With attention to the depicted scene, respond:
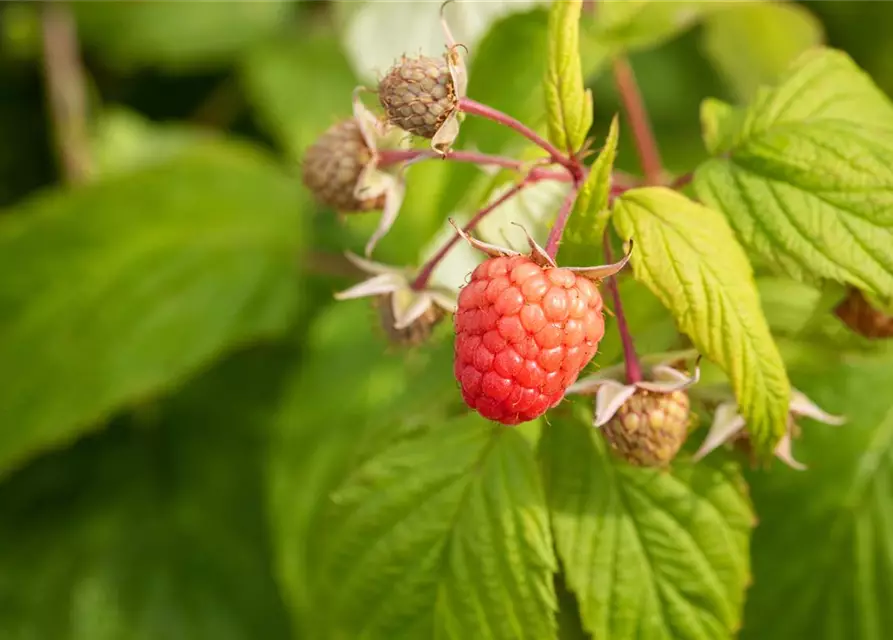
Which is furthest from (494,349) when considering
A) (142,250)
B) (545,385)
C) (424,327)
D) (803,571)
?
(142,250)

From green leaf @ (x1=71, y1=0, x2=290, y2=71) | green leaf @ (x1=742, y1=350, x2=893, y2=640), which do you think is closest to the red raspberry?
green leaf @ (x1=742, y1=350, x2=893, y2=640)

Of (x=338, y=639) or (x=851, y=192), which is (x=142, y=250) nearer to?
(x=338, y=639)

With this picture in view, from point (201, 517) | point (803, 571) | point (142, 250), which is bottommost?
point (201, 517)

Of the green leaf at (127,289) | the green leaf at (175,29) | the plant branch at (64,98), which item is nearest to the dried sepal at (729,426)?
the green leaf at (127,289)

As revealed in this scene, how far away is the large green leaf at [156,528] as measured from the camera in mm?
1506

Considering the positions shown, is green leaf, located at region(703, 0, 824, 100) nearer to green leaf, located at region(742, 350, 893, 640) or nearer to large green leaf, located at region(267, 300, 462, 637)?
green leaf, located at region(742, 350, 893, 640)

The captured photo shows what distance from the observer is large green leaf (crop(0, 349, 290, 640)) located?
1.51 metres

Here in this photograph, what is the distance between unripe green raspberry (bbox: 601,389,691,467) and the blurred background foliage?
0.09m

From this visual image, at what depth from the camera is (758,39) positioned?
1.38 meters

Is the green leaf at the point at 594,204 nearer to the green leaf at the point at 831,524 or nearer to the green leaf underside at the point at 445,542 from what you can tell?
the green leaf underside at the point at 445,542

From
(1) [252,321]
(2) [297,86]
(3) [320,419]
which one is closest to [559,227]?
(3) [320,419]

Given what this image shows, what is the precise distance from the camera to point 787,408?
0.62m

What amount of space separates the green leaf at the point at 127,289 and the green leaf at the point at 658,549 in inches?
31.4

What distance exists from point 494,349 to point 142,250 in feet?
3.24
